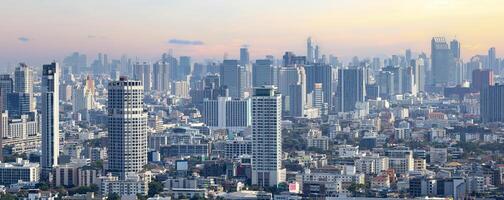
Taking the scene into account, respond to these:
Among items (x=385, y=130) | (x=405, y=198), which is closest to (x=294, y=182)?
(x=405, y=198)

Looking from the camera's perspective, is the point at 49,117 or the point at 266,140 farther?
the point at 49,117

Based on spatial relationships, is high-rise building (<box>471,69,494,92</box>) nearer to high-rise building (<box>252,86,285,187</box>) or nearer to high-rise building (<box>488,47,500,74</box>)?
high-rise building (<box>488,47,500,74</box>)

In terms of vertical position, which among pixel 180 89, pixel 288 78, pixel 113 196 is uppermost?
pixel 288 78

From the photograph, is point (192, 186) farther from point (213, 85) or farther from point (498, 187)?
point (213, 85)

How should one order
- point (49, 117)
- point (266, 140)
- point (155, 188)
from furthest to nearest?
1. point (49, 117)
2. point (266, 140)
3. point (155, 188)

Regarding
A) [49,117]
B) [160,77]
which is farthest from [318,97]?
[49,117]

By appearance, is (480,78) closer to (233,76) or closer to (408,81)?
(408,81)

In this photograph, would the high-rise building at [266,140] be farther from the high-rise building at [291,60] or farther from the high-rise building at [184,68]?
the high-rise building at [184,68]
